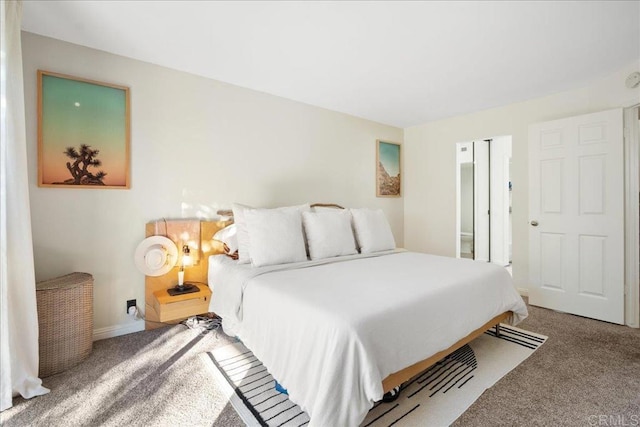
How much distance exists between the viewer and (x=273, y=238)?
2535 mm

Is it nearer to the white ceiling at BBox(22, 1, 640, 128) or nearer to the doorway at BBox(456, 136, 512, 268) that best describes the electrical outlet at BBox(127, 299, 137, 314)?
the white ceiling at BBox(22, 1, 640, 128)

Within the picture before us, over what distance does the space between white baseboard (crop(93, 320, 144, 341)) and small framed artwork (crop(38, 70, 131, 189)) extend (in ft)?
4.05

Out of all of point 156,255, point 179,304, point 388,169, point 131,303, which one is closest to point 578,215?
point 388,169

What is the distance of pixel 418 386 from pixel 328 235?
1416mm

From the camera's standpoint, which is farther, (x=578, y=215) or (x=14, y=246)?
(x=578, y=215)

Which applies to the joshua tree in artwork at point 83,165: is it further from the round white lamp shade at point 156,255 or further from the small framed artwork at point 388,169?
the small framed artwork at point 388,169

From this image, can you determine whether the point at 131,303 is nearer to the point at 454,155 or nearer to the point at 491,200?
the point at 454,155

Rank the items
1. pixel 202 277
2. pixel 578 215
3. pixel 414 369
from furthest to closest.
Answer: pixel 578 215 → pixel 202 277 → pixel 414 369

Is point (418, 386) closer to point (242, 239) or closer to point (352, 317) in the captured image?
point (352, 317)

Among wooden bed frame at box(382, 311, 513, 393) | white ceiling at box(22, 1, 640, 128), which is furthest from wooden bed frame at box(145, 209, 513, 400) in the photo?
white ceiling at box(22, 1, 640, 128)

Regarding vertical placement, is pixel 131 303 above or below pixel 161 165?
below

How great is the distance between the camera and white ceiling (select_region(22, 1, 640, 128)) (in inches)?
78.9


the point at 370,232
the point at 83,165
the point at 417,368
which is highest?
the point at 83,165

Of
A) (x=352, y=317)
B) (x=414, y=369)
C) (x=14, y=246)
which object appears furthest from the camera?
(x=14, y=246)
